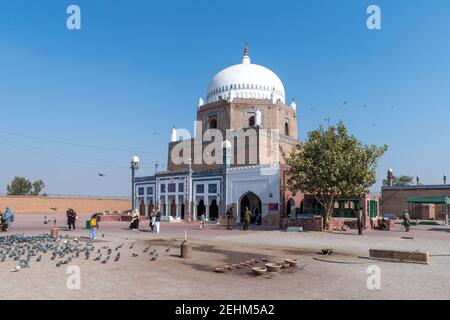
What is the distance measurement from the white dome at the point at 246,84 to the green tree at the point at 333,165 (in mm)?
18803

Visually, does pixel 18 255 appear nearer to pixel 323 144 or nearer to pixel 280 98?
pixel 323 144

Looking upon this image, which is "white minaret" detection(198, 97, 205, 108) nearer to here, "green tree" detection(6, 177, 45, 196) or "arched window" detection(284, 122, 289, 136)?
"arched window" detection(284, 122, 289, 136)

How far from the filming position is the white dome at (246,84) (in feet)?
152

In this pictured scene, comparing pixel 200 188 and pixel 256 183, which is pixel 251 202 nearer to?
pixel 256 183

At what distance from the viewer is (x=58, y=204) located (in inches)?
2451

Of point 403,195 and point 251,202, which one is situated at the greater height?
point 403,195

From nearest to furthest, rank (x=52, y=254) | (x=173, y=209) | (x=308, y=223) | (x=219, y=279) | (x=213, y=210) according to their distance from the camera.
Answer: (x=219, y=279) → (x=52, y=254) → (x=308, y=223) → (x=213, y=210) → (x=173, y=209)

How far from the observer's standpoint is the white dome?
4644 cm

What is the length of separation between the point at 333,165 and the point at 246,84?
Result: 23.1 metres

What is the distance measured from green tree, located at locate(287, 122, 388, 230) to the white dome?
18803mm

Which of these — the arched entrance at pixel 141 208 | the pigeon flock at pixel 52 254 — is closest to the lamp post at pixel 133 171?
the arched entrance at pixel 141 208

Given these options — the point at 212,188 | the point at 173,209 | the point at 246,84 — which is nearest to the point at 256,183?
the point at 212,188
